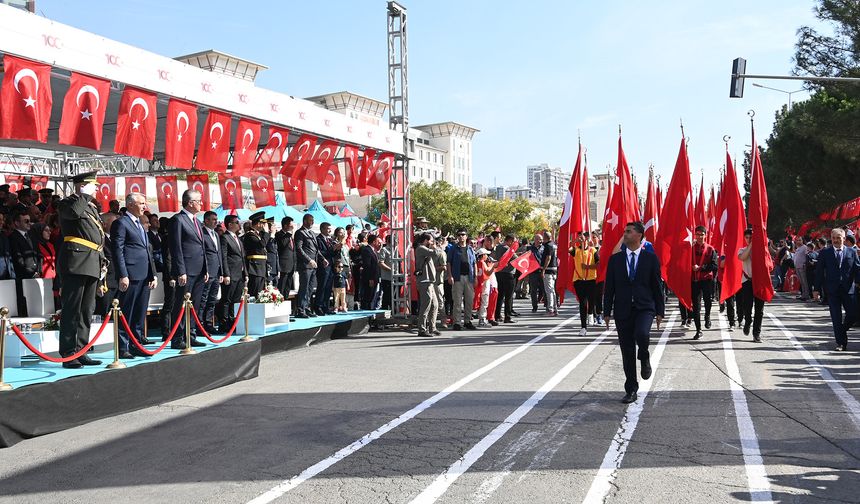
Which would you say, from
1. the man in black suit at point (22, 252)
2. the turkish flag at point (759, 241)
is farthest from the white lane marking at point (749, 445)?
the man in black suit at point (22, 252)

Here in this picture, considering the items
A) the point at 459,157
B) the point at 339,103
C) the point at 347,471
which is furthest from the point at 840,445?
the point at 459,157

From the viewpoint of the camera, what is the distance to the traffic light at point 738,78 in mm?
19844

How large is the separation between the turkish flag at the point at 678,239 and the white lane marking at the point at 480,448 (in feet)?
17.4

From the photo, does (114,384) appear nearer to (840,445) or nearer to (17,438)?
(17,438)

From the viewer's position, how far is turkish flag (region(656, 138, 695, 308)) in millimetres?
14266

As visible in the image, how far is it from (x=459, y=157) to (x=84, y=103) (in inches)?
5257

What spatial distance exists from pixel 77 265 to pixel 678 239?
1076 centimetres

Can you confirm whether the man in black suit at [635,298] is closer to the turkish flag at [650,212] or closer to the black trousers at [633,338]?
the black trousers at [633,338]

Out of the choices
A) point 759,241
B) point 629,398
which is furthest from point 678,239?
point 629,398

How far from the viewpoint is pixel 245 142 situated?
487 inches

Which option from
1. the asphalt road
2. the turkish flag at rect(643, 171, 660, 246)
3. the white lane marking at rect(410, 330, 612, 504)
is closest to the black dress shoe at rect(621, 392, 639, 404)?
the asphalt road

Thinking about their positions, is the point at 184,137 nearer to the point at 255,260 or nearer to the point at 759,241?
the point at 255,260

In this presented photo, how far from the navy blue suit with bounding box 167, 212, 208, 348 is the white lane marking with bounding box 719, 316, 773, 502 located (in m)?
6.65

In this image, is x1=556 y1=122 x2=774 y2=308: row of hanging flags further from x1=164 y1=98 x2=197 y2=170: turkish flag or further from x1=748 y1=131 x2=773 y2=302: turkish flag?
x1=164 y1=98 x2=197 y2=170: turkish flag
